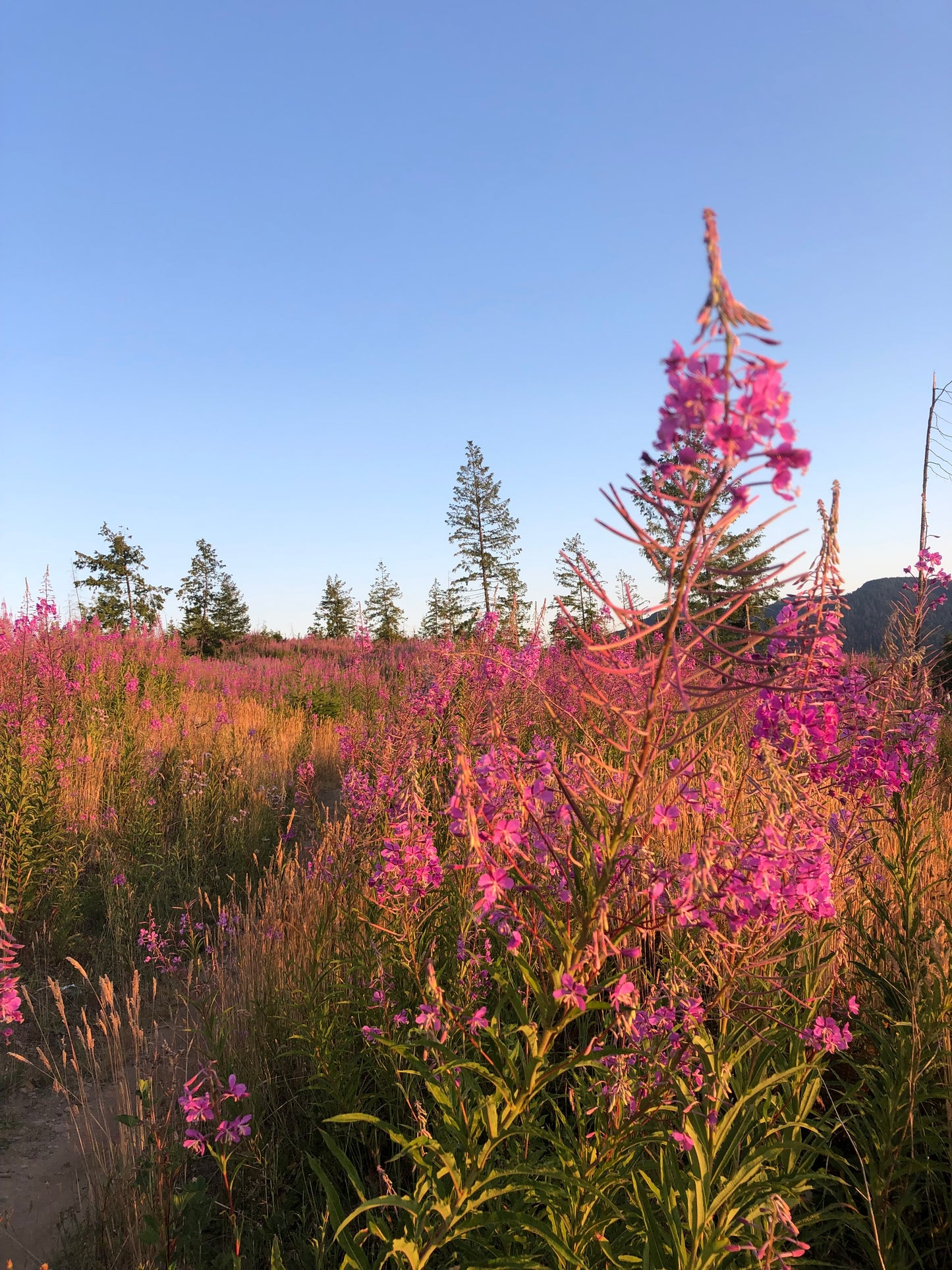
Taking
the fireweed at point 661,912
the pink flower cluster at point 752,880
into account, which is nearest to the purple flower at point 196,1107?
the fireweed at point 661,912

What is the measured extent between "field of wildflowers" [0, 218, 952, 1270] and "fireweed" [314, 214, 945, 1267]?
1cm

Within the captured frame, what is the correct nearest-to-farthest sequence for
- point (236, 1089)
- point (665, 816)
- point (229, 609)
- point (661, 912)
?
point (665, 816) → point (661, 912) → point (236, 1089) → point (229, 609)

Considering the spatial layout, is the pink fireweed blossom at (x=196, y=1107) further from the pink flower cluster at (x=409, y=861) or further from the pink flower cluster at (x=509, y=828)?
the pink flower cluster at (x=509, y=828)

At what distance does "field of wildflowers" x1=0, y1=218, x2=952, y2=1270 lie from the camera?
121 cm

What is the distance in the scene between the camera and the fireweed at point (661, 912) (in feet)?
3.45

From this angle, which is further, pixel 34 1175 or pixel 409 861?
pixel 34 1175

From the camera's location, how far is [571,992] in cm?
117

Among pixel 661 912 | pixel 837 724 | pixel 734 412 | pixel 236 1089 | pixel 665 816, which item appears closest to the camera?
pixel 734 412

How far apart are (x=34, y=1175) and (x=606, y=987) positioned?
128 inches

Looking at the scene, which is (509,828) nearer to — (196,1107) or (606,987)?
(606,987)

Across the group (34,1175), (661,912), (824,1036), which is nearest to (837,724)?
(824,1036)

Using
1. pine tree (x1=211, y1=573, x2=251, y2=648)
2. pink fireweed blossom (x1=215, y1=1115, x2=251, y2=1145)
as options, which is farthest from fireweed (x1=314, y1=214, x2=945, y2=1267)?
pine tree (x1=211, y1=573, x2=251, y2=648)

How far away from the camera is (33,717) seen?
5.77 m

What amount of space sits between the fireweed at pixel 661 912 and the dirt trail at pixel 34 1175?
4.48 feet
